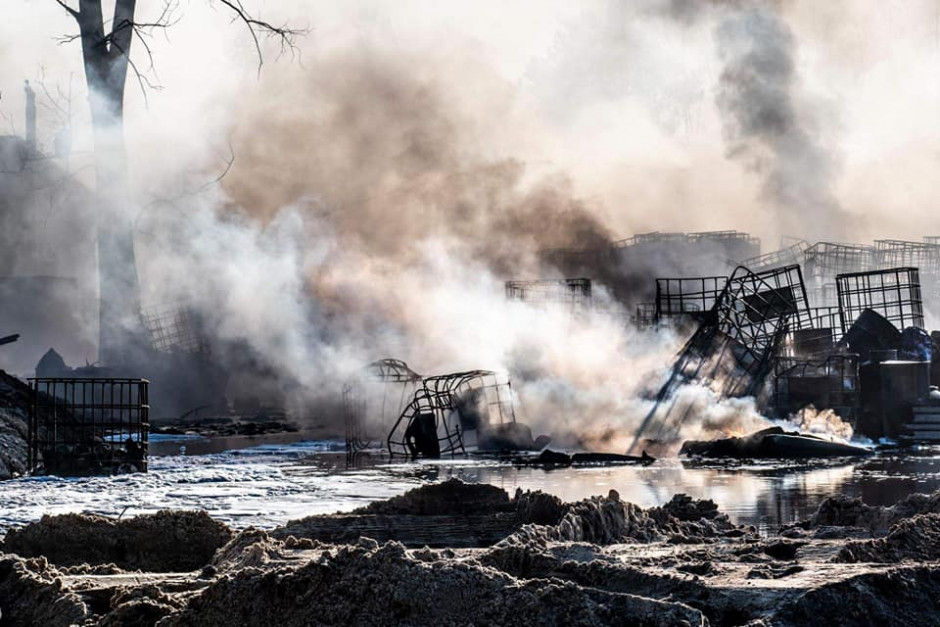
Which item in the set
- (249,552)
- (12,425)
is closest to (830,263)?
(12,425)

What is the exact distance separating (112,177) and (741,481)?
71.5ft

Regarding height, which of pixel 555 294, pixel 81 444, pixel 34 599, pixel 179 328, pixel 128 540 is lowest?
pixel 34 599

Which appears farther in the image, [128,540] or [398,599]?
[128,540]

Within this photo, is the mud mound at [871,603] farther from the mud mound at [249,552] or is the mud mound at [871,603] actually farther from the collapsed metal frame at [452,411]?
the collapsed metal frame at [452,411]

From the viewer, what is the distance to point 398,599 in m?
5.02

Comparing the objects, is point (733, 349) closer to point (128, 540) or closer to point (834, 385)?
point (834, 385)

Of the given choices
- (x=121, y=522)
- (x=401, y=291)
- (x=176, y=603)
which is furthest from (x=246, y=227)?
(x=176, y=603)

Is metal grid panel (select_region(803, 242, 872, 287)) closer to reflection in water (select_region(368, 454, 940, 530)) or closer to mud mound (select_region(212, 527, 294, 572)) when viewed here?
reflection in water (select_region(368, 454, 940, 530))

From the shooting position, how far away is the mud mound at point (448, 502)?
10242 millimetres

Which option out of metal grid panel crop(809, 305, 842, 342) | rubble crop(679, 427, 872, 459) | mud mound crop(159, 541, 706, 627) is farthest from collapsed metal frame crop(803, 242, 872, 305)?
mud mound crop(159, 541, 706, 627)

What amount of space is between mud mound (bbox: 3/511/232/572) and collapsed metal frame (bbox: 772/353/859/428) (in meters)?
17.0

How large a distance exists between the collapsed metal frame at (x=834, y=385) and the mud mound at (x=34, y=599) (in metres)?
19.3

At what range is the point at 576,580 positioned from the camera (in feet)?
18.9

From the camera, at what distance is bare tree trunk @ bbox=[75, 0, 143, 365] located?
29984 mm
